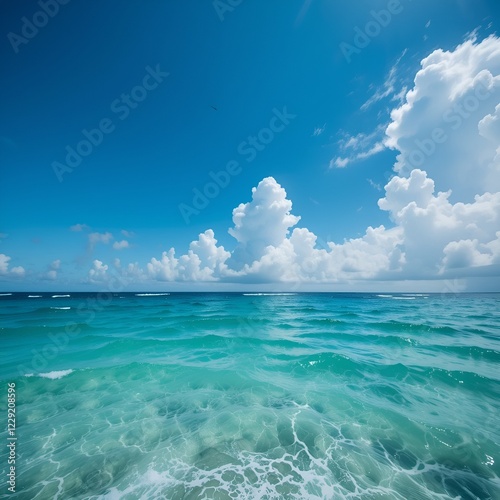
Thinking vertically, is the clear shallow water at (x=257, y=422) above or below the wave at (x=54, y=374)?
below

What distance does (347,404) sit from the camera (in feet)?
29.3

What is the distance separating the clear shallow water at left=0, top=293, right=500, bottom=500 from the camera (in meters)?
5.27

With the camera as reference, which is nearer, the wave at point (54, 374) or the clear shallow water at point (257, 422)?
the clear shallow water at point (257, 422)

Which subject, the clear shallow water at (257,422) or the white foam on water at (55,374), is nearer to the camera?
the clear shallow water at (257,422)

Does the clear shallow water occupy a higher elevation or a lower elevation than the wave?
lower

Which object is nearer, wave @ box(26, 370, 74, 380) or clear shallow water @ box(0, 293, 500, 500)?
clear shallow water @ box(0, 293, 500, 500)

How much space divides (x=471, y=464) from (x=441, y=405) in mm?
3547

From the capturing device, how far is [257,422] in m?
7.58

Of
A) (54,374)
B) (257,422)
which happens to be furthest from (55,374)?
(257,422)

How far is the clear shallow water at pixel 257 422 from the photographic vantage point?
207 inches

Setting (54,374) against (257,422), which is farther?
(54,374)

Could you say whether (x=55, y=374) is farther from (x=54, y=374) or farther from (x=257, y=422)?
(x=257, y=422)

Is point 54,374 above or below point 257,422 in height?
above

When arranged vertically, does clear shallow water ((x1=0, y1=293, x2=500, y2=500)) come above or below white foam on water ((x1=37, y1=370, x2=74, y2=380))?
below
